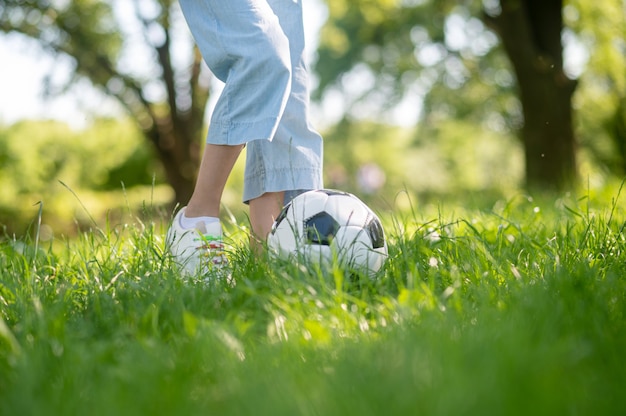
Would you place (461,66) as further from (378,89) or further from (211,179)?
(211,179)

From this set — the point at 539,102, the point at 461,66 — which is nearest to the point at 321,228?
the point at 539,102

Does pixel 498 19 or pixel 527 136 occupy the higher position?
pixel 498 19

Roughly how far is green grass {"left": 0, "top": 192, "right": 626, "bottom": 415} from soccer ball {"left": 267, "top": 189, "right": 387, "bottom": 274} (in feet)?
0.23

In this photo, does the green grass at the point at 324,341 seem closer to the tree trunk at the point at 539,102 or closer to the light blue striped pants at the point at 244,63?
the light blue striped pants at the point at 244,63

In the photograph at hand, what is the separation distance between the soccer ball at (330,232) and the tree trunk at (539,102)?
20.1 feet

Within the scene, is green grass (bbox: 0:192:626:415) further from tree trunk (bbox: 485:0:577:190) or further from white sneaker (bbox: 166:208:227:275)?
tree trunk (bbox: 485:0:577:190)

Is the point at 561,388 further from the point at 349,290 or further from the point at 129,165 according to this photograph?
the point at 129,165

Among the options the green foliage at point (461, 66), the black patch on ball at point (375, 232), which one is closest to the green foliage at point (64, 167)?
the green foliage at point (461, 66)

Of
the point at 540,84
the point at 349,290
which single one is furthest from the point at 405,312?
the point at 540,84

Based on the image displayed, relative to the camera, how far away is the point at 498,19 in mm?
8062

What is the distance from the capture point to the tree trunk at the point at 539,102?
7816 mm

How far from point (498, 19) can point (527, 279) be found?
7032mm

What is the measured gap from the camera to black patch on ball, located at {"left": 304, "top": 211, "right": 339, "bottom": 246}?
6.39 ft

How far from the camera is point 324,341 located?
52.3 inches
